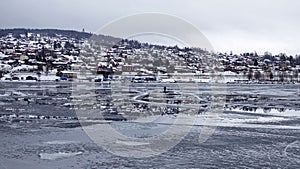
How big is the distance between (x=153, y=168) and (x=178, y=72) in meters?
91.1

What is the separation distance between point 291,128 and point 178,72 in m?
83.6

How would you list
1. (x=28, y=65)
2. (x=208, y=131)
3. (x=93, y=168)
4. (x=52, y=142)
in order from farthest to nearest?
(x=28, y=65), (x=208, y=131), (x=52, y=142), (x=93, y=168)

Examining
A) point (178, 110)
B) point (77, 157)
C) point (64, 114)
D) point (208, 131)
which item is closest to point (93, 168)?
point (77, 157)

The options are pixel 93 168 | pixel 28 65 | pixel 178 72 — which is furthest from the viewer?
pixel 28 65

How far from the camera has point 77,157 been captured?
11078 millimetres

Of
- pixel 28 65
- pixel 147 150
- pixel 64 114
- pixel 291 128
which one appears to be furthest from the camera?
pixel 28 65

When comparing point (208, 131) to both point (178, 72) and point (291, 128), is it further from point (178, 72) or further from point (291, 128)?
point (178, 72)

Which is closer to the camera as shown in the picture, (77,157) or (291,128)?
(77,157)

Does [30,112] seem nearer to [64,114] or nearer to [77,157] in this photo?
[64,114]

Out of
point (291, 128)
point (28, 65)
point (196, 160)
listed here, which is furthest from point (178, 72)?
point (196, 160)

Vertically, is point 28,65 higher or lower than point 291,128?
higher

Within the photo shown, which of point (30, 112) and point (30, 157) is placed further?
point (30, 112)

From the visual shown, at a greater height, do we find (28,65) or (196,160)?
(28,65)

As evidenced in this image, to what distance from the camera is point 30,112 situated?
71.5 feet
